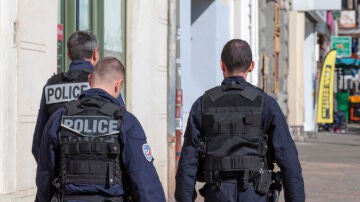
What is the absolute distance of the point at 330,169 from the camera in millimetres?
19812

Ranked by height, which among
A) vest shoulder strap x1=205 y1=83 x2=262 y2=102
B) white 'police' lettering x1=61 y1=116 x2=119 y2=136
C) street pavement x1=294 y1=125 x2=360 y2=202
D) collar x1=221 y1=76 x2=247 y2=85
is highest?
collar x1=221 y1=76 x2=247 y2=85

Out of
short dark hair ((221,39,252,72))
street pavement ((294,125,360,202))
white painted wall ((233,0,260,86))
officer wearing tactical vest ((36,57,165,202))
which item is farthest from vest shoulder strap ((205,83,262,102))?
white painted wall ((233,0,260,86))

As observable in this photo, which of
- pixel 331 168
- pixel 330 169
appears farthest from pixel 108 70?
pixel 331 168

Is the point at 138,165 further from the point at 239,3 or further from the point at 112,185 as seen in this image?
the point at 239,3

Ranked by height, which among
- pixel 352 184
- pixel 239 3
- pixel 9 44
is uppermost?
pixel 239 3

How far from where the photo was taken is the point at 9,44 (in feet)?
29.6

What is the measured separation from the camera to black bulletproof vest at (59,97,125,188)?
17.4ft

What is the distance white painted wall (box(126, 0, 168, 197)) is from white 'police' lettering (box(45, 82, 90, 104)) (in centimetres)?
531

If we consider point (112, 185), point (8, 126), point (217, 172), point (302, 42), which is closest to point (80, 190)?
point (112, 185)

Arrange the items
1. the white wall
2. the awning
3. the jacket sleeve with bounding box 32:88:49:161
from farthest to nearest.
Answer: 1. the awning
2. the white wall
3. the jacket sleeve with bounding box 32:88:49:161

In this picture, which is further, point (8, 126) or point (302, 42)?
point (302, 42)

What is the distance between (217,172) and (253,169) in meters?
0.23

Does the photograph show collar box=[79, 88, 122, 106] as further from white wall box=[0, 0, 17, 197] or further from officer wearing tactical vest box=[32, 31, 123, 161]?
white wall box=[0, 0, 17, 197]

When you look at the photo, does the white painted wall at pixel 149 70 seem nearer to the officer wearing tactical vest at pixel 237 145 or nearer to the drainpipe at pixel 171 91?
the drainpipe at pixel 171 91
